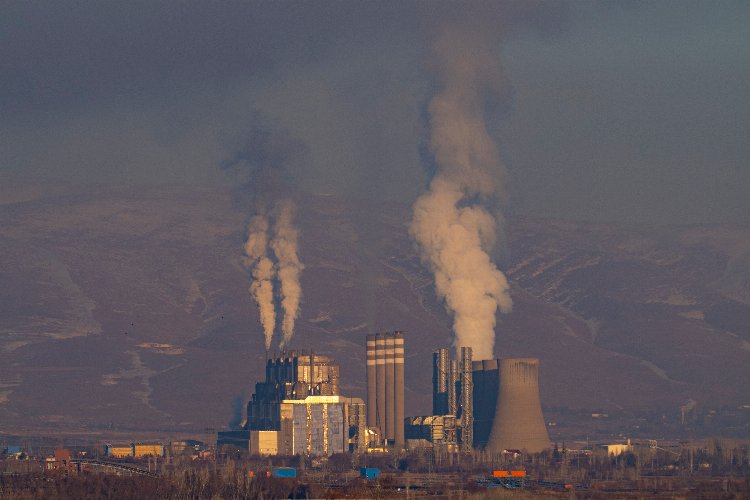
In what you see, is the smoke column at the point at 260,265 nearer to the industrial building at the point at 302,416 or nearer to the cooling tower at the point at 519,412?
the industrial building at the point at 302,416

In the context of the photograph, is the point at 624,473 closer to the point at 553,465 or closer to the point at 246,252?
the point at 553,465

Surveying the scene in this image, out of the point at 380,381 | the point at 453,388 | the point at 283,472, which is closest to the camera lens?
the point at 283,472

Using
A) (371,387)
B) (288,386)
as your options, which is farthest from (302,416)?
(371,387)

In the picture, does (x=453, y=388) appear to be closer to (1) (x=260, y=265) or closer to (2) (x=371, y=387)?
(2) (x=371, y=387)

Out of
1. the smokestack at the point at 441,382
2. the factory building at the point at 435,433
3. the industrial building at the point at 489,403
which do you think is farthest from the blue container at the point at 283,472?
the smokestack at the point at 441,382

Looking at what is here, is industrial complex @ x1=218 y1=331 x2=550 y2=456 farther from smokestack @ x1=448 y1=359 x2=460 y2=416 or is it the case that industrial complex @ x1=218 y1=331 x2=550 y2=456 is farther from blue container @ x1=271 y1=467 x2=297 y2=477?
blue container @ x1=271 y1=467 x2=297 y2=477

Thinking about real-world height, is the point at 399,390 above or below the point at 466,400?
above

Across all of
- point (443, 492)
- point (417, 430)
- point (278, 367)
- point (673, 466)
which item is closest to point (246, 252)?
point (278, 367)
